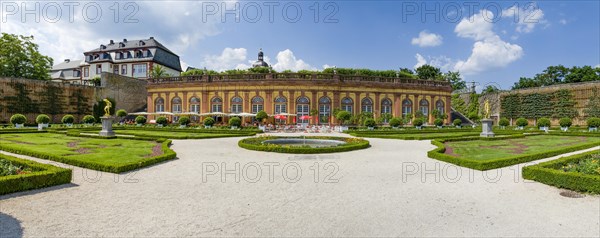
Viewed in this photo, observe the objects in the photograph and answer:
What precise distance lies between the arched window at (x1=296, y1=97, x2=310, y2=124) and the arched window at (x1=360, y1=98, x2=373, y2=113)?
836 cm

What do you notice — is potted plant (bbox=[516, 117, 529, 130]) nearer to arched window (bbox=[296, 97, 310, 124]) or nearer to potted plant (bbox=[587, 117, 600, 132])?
potted plant (bbox=[587, 117, 600, 132])

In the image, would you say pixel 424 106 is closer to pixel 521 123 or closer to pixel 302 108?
pixel 521 123

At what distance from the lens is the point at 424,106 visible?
49.5 meters

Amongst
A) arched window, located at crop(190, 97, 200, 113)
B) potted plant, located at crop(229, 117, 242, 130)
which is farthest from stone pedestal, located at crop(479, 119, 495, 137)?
arched window, located at crop(190, 97, 200, 113)

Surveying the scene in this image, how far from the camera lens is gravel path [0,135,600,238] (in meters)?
5.73

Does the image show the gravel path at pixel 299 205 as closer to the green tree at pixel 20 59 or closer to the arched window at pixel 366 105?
the arched window at pixel 366 105

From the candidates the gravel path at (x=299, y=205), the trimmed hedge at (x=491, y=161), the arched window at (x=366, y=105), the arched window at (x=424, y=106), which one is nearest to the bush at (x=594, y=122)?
the arched window at (x=424, y=106)

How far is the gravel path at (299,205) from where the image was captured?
5727 millimetres

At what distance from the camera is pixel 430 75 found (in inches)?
3029

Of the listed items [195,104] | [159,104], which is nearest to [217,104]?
[195,104]

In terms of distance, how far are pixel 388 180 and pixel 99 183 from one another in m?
8.86

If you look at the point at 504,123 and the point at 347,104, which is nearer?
the point at 504,123

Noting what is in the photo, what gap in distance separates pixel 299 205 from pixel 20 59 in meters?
62.0

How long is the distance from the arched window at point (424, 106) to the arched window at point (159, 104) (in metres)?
42.0
